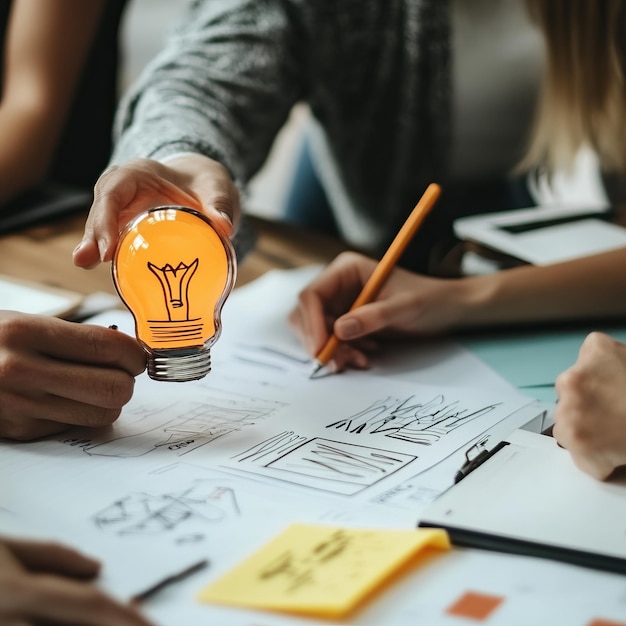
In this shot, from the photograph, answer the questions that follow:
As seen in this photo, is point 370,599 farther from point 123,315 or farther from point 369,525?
point 123,315

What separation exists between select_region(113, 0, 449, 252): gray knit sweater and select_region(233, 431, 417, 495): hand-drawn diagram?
1.26 feet

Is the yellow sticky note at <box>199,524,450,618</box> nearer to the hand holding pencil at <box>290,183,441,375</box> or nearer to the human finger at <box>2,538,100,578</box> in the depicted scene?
the human finger at <box>2,538,100,578</box>

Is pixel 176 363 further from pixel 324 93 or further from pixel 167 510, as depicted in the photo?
pixel 324 93

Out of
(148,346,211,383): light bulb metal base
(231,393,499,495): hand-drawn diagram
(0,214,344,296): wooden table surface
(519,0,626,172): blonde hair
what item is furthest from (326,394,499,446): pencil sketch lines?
(519,0,626,172): blonde hair

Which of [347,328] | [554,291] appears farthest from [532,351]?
[347,328]

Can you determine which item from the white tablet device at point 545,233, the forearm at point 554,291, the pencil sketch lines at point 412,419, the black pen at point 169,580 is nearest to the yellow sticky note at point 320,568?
the black pen at point 169,580

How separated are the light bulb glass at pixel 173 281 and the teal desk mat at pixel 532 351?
275 mm

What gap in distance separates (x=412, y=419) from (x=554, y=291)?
0.26 metres

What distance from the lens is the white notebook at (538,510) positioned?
1.53ft

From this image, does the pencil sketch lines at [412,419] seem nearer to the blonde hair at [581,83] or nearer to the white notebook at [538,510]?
the white notebook at [538,510]

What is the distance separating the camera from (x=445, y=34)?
1.23m

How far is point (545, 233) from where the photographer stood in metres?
0.97

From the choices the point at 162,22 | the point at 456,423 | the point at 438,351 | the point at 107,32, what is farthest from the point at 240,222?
the point at 162,22

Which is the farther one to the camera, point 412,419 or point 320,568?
point 412,419
